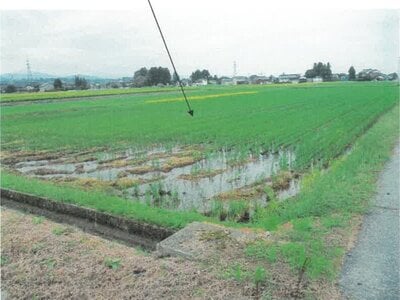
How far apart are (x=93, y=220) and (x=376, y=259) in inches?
152

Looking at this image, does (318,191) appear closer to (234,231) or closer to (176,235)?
(234,231)

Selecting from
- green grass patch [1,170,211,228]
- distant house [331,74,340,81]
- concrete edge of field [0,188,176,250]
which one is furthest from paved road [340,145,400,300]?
distant house [331,74,340,81]

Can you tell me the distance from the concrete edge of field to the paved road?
2.23m

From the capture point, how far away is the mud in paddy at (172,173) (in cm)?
697

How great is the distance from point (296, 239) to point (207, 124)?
12.7 meters

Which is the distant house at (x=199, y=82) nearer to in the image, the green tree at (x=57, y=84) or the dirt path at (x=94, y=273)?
the green tree at (x=57, y=84)

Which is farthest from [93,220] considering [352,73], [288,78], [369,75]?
[288,78]

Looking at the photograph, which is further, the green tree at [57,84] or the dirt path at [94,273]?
the green tree at [57,84]

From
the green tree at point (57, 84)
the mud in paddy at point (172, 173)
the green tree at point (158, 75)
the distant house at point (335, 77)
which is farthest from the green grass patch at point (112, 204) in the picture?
the distant house at point (335, 77)

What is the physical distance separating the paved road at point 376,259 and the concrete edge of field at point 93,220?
2229mm

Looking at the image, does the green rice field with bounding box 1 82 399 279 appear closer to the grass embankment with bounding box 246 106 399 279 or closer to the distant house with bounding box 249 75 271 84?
the grass embankment with bounding box 246 106 399 279

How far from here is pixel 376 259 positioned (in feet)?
12.1

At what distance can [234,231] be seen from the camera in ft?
14.4

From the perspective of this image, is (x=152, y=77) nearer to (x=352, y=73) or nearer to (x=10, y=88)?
(x=10, y=88)
